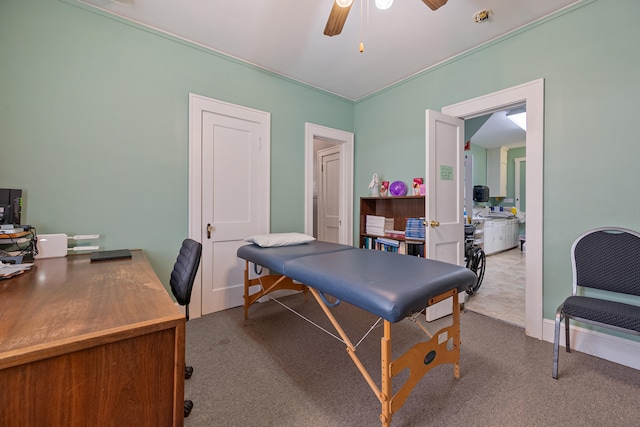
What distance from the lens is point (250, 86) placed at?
297 centimetres

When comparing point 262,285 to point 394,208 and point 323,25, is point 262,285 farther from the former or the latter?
point 323,25

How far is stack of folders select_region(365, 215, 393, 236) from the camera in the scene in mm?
3445

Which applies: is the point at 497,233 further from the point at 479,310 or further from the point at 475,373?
the point at 475,373

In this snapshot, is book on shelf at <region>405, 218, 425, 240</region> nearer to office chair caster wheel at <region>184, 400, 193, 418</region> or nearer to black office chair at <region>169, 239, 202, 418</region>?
black office chair at <region>169, 239, 202, 418</region>

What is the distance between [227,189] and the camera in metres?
2.84

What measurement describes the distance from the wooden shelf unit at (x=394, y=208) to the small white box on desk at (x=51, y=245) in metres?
3.00

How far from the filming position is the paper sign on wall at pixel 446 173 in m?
2.65

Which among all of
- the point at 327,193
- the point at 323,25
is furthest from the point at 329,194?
the point at 323,25

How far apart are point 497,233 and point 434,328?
193 inches

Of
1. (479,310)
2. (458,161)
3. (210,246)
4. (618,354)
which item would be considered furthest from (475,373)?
(210,246)

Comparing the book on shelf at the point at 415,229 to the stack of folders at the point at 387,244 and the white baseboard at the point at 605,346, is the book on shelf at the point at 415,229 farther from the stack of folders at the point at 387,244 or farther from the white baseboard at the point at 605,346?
the white baseboard at the point at 605,346

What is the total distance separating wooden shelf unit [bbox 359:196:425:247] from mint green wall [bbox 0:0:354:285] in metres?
2.09

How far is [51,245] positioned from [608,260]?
3.99 metres

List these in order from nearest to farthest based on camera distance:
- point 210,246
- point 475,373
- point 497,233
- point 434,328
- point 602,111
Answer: point 475,373 < point 602,111 < point 434,328 < point 210,246 < point 497,233
